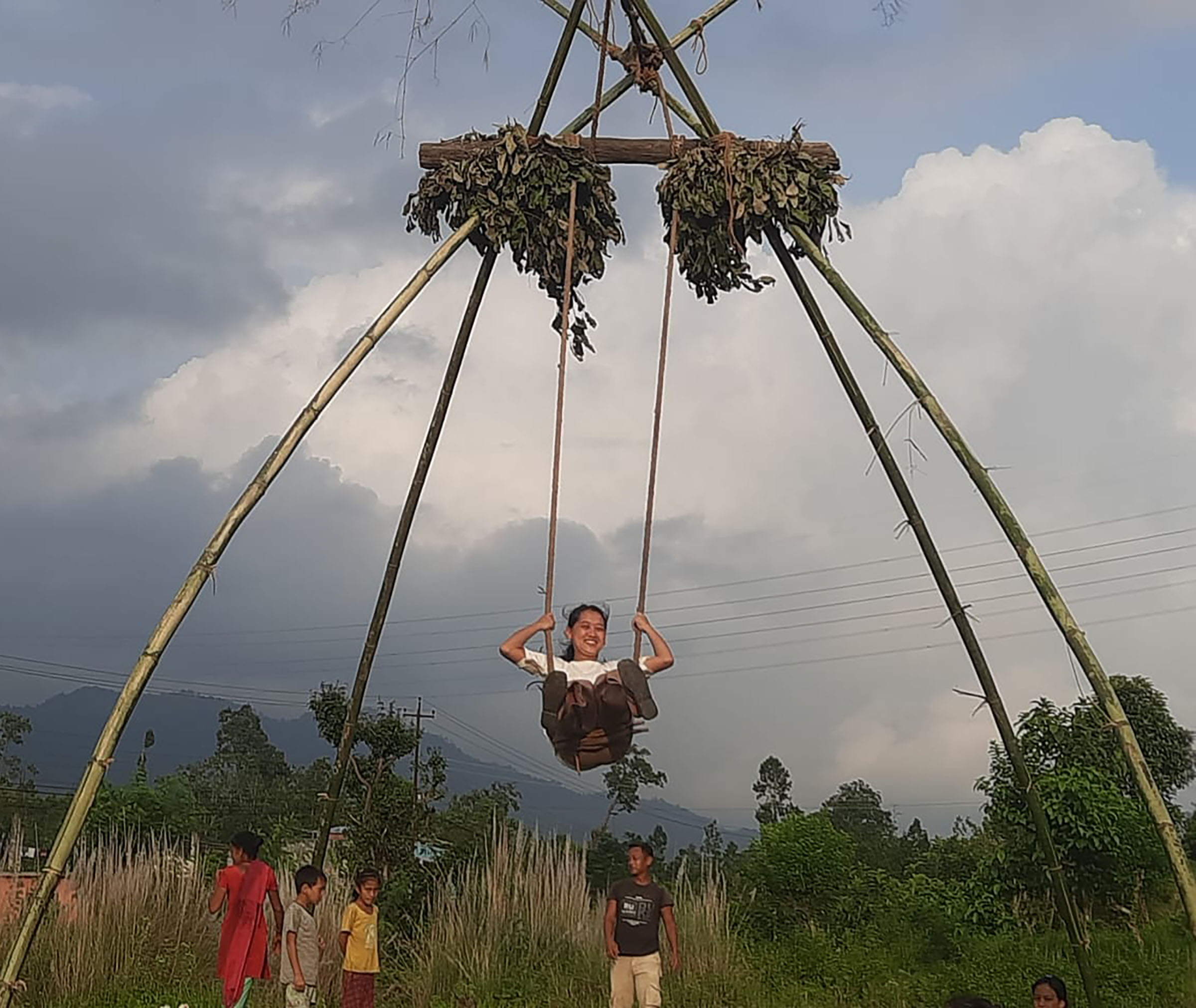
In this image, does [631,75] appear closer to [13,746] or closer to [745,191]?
[745,191]

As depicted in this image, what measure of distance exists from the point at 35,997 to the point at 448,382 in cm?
452

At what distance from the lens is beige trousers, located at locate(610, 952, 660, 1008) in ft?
20.7

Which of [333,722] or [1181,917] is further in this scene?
[333,722]

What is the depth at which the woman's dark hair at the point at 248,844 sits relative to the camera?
19.7 feet

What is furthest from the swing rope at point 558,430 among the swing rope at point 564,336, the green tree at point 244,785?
the green tree at point 244,785

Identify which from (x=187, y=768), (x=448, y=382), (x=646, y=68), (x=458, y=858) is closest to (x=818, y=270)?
(x=646, y=68)

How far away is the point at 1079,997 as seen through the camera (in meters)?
8.09

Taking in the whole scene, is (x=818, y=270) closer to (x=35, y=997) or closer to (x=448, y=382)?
(x=448, y=382)

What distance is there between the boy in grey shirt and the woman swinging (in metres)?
1.60

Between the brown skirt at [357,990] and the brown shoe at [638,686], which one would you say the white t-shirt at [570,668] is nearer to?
the brown shoe at [638,686]

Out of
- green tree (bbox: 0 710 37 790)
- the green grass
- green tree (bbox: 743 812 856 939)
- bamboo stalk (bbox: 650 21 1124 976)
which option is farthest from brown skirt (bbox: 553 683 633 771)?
green tree (bbox: 0 710 37 790)

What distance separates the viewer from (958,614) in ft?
17.4

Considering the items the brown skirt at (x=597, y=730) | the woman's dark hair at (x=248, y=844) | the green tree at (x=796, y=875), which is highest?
the green tree at (x=796, y=875)

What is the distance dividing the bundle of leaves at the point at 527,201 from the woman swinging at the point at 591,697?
160 cm
